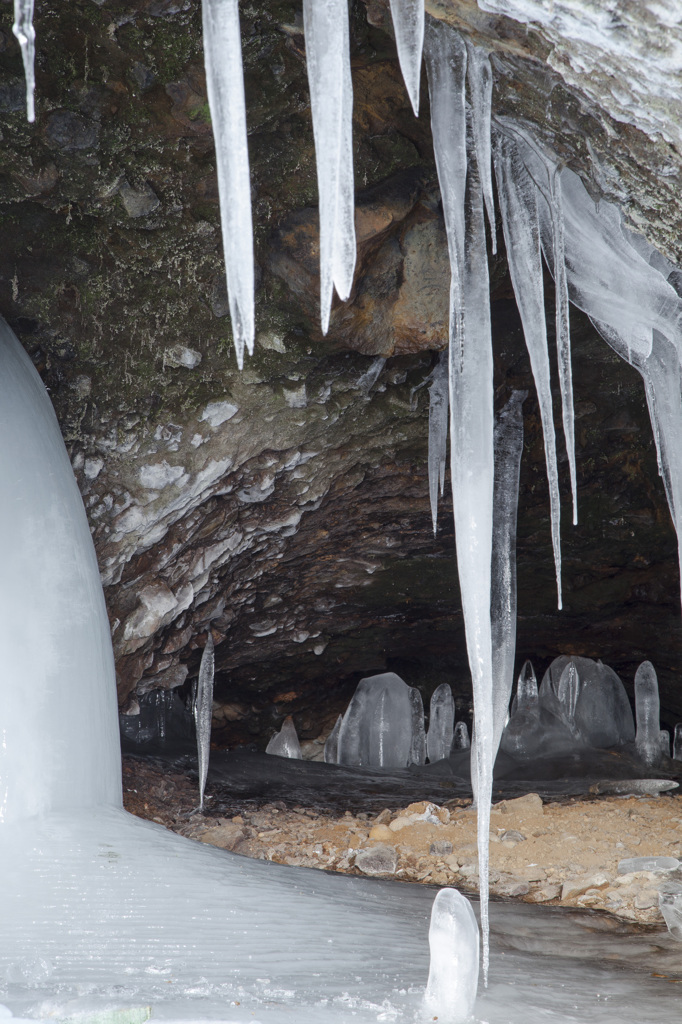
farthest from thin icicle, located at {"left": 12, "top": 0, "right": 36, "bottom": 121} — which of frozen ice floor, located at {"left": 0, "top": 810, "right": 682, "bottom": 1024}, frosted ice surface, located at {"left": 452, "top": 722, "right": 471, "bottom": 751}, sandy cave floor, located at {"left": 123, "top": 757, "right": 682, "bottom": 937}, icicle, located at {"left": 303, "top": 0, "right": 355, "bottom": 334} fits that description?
frosted ice surface, located at {"left": 452, "top": 722, "right": 471, "bottom": 751}

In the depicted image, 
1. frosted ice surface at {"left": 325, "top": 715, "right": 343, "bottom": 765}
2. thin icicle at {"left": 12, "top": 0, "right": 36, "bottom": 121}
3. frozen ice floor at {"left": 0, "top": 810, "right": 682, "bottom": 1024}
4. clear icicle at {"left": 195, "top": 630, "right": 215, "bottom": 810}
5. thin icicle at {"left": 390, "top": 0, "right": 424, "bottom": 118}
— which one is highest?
thin icicle at {"left": 390, "top": 0, "right": 424, "bottom": 118}

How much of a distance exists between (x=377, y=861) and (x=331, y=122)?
8.76 feet

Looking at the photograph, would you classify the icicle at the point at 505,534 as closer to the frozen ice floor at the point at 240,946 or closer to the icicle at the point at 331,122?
the frozen ice floor at the point at 240,946

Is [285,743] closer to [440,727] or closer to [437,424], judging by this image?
[440,727]

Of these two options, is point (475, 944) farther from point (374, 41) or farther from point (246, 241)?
point (374, 41)

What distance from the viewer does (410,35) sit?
169 cm

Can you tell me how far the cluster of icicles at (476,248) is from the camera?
1.72 metres

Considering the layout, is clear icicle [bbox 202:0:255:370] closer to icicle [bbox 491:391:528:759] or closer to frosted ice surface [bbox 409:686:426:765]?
icicle [bbox 491:391:528:759]

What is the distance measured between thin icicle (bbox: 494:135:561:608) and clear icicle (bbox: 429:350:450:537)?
1.11 metres

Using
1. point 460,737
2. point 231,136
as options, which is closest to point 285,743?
point 460,737

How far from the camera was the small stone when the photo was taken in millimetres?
3145

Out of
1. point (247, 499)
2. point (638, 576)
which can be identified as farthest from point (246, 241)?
point (638, 576)

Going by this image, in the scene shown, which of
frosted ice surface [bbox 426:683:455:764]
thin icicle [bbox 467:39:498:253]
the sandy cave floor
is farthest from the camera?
frosted ice surface [bbox 426:683:455:764]

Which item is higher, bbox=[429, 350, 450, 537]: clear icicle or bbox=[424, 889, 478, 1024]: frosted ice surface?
bbox=[429, 350, 450, 537]: clear icicle
